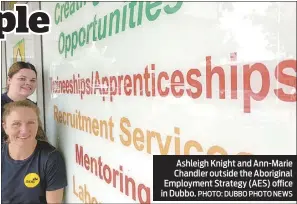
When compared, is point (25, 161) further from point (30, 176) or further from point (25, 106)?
point (25, 106)

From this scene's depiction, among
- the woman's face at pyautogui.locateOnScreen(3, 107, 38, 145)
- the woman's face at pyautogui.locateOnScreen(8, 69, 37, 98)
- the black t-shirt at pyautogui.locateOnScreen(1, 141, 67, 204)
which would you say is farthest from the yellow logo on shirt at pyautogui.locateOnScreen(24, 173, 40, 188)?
the woman's face at pyautogui.locateOnScreen(8, 69, 37, 98)

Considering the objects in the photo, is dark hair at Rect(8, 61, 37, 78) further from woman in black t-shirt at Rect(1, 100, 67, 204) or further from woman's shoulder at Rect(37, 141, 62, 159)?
woman's shoulder at Rect(37, 141, 62, 159)

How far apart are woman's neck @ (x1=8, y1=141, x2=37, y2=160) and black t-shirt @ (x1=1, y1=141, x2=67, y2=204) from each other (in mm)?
12

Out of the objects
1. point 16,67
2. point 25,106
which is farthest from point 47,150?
point 16,67

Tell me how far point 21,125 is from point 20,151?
11cm

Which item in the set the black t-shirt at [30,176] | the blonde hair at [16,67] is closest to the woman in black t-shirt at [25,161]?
the black t-shirt at [30,176]

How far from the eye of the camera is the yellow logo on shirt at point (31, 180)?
138 centimetres

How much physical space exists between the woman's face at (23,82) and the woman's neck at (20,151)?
20cm

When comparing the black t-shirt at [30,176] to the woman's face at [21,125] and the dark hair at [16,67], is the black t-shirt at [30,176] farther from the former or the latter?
the dark hair at [16,67]

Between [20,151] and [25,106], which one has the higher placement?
[25,106]

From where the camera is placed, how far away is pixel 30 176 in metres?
1.38

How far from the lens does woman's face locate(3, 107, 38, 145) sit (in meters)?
1.33

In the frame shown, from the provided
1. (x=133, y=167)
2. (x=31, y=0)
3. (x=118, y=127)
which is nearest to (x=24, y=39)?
(x=31, y=0)

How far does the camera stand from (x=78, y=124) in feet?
4.53
